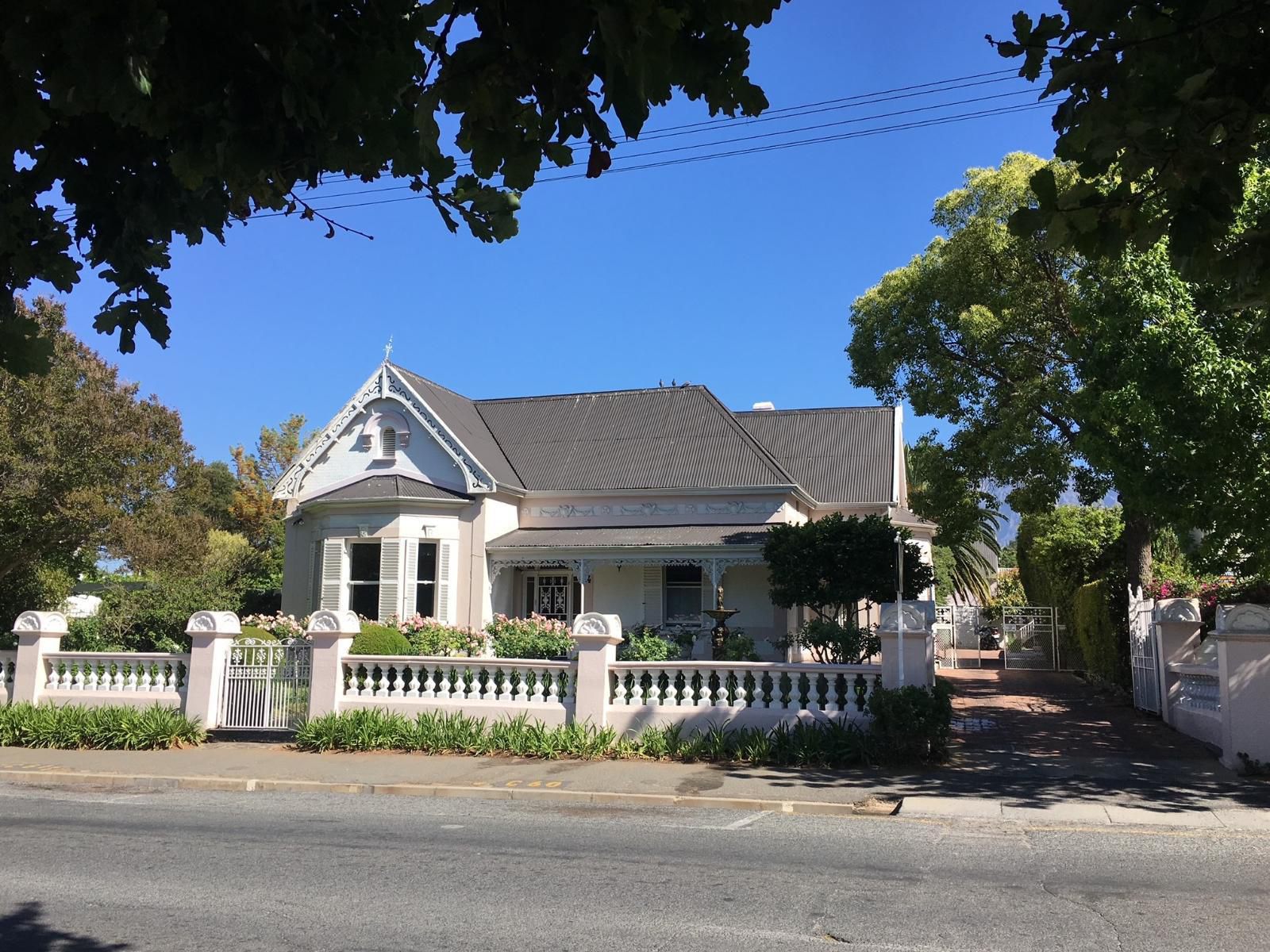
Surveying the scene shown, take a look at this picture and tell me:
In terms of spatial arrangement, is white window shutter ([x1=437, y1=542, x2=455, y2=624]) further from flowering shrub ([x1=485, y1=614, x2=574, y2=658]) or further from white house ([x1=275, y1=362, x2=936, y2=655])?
flowering shrub ([x1=485, y1=614, x2=574, y2=658])

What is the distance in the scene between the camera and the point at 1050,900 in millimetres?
6254

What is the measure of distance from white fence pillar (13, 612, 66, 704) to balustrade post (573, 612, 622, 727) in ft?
27.1

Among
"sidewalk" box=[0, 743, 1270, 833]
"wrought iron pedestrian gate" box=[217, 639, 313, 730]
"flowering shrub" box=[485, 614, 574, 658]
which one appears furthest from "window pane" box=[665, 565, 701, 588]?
"sidewalk" box=[0, 743, 1270, 833]

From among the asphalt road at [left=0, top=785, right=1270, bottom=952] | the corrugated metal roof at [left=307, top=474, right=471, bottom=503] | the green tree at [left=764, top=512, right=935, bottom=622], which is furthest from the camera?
the corrugated metal roof at [left=307, top=474, right=471, bottom=503]

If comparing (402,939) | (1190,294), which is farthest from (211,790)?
(1190,294)

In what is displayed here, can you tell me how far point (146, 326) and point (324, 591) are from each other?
758 inches

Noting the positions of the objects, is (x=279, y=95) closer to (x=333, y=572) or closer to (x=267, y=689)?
(x=267, y=689)

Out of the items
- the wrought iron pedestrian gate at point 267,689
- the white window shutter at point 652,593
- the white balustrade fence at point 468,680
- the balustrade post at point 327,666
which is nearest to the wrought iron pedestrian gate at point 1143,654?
the white balustrade fence at point 468,680

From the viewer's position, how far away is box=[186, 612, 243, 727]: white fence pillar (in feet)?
45.6

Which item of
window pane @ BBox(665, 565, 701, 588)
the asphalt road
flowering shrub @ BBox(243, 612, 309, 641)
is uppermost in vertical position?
window pane @ BBox(665, 565, 701, 588)

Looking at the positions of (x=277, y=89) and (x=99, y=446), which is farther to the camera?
(x=99, y=446)

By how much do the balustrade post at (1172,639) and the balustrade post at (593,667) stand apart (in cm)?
784

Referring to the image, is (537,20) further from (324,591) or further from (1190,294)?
(324,591)

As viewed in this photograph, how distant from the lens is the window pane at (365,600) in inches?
877
